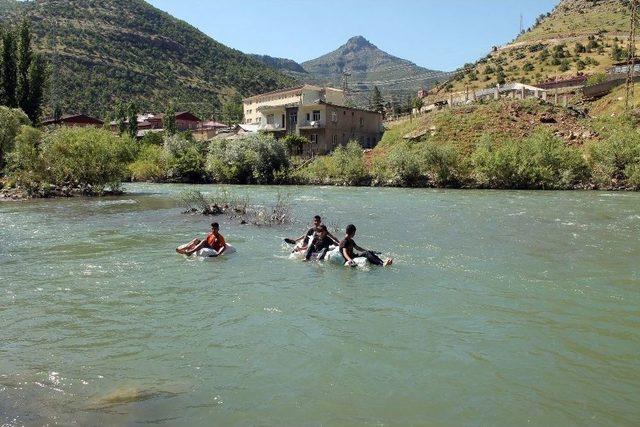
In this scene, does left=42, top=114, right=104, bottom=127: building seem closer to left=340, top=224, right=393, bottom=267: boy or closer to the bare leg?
the bare leg

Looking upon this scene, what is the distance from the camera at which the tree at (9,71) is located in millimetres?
58625

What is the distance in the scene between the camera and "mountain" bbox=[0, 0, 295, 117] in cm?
12338

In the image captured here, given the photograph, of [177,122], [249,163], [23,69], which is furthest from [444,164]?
[177,122]

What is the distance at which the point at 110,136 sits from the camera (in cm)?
4397

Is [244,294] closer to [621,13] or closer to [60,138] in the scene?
[60,138]

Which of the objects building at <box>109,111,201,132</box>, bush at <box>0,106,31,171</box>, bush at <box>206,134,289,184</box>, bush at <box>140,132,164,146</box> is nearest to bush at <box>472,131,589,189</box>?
bush at <box>206,134,289,184</box>

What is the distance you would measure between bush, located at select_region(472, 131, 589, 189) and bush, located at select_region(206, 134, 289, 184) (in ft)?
72.7

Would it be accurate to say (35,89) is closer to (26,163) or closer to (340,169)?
(26,163)

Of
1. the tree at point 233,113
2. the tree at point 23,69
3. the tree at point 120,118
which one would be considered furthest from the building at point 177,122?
the tree at point 23,69

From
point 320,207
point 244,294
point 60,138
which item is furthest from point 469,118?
point 244,294

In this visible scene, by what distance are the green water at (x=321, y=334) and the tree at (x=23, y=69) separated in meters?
46.3

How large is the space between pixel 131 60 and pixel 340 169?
108206 millimetres

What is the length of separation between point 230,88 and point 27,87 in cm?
10224

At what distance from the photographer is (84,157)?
41000 mm
